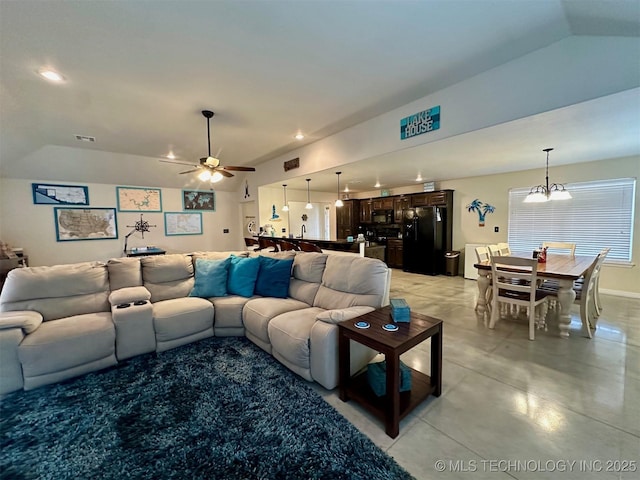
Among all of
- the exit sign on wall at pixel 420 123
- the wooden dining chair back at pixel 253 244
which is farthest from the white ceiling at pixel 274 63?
the wooden dining chair back at pixel 253 244

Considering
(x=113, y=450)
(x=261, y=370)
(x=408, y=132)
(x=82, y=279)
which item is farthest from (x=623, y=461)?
(x=82, y=279)

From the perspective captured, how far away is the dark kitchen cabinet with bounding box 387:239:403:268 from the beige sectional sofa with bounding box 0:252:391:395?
16.3ft

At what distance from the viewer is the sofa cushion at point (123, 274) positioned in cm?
295

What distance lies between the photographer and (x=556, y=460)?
57.3 inches

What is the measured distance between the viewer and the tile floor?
1.45m

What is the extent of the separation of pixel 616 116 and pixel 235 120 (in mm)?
4241

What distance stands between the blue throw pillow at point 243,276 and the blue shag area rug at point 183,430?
3.10 feet

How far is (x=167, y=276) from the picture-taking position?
3.19 metres

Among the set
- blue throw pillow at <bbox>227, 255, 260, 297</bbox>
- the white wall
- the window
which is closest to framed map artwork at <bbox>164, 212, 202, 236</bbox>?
the white wall

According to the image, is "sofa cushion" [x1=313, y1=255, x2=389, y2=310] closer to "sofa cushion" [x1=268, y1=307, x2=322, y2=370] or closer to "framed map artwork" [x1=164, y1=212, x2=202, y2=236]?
"sofa cushion" [x1=268, y1=307, x2=322, y2=370]

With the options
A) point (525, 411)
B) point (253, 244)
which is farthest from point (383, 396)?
point (253, 244)

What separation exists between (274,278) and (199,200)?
516 centimetres

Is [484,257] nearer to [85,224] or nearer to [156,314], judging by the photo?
[156,314]

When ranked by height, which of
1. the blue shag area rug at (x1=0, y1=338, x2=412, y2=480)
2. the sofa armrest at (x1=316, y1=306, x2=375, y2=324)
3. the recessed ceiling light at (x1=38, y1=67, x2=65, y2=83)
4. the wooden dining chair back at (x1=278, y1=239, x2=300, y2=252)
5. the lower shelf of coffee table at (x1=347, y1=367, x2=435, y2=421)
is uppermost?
the recessed ceiling light at (x1=38, y1=67, x2=65, y2=83)
